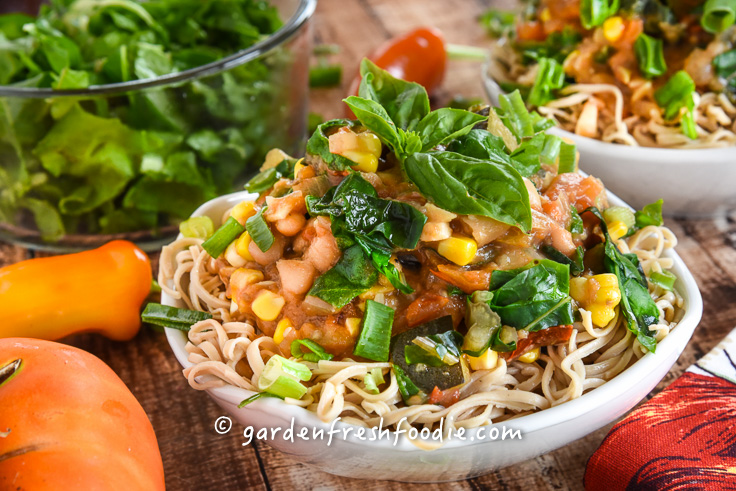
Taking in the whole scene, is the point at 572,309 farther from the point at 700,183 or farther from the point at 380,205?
the point at 700,183

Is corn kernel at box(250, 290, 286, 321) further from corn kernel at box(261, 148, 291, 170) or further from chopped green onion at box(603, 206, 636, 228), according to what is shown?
chopped green onion at box(603, 206, 636, 228)

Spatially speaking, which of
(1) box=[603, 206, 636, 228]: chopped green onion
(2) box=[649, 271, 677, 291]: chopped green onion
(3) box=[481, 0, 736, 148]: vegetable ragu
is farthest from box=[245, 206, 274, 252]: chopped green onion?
(3) box=[481, 0, 736, 148]: vegetable ragu

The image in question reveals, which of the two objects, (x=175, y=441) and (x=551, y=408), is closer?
(x=551, y=408)

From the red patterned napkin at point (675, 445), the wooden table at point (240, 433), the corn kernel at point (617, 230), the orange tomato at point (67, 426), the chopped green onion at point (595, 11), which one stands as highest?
the chopped green onion at point (595, 11)

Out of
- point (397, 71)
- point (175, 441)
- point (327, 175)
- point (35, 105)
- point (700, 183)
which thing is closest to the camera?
point (327, 175)

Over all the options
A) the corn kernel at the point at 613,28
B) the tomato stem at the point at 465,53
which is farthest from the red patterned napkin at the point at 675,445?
the tomato stem at the point at 465,53

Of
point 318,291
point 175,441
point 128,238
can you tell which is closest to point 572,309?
point 318,291

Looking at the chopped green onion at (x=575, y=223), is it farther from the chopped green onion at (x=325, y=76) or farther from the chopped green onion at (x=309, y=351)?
the chopped green onion at (x=325, y=76)

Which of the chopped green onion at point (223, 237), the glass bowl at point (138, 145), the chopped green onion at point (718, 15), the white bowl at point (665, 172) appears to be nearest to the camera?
the chopped green onion at point (223, 237)
